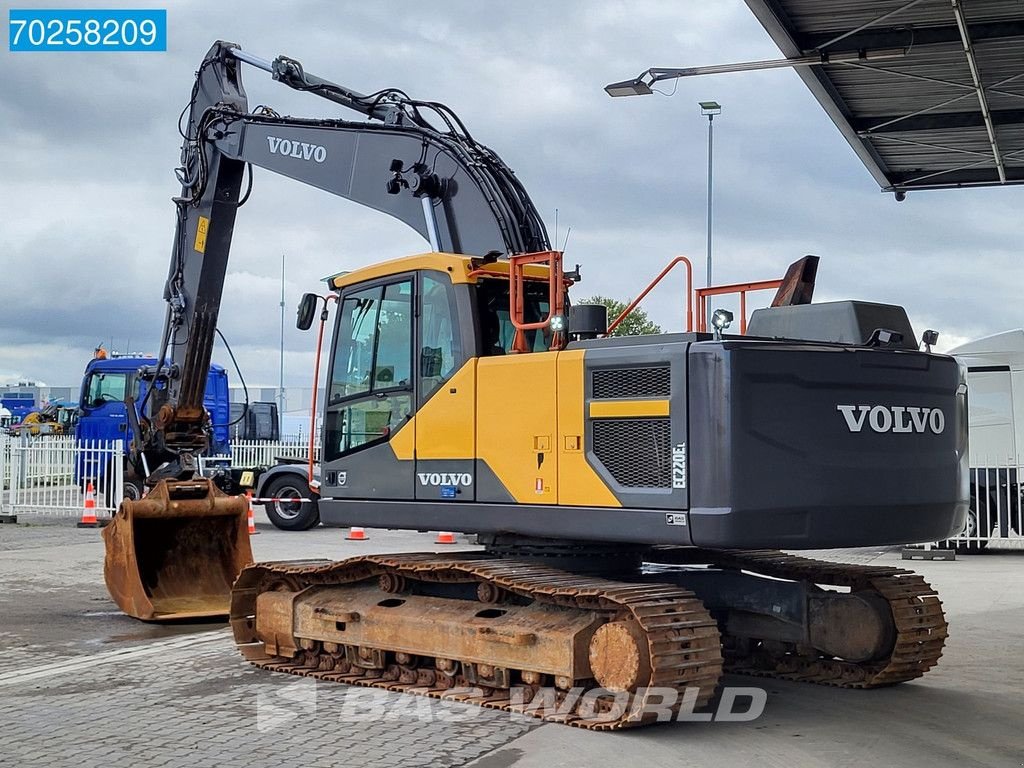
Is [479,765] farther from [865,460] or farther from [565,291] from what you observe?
[565,291]

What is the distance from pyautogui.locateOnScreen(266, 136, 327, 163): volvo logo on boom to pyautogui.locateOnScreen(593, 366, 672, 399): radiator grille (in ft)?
14.6

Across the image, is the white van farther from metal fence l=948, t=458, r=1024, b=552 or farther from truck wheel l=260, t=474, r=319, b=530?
truck wheel l=260, t=474, r=319, b=530

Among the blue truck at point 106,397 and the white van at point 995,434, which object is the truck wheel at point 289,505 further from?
the white van at point 995,434

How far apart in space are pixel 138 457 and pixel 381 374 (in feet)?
16.3

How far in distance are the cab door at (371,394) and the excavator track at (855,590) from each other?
1960 mm

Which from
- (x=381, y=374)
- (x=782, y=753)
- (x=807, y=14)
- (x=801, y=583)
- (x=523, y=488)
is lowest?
(x=782, y=753)

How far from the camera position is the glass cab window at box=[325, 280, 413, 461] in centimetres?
834

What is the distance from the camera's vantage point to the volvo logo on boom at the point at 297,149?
1060 cm

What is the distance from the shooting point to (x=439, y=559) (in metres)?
8.16

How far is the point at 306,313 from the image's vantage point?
8.76m

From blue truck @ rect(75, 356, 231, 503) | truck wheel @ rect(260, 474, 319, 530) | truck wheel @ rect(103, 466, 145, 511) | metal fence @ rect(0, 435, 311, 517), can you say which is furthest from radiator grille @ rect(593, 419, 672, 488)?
blue truck @ rect(75, 356, 231, 503)

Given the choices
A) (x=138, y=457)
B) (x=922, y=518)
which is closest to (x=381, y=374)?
(x=922, y=518)

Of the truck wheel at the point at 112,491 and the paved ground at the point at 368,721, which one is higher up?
the truck wheel at the point at 112,491

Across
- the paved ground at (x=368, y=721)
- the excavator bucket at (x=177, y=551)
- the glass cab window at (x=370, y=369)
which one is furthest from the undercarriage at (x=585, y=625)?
the excavator bucket at (x=177, y=551)
